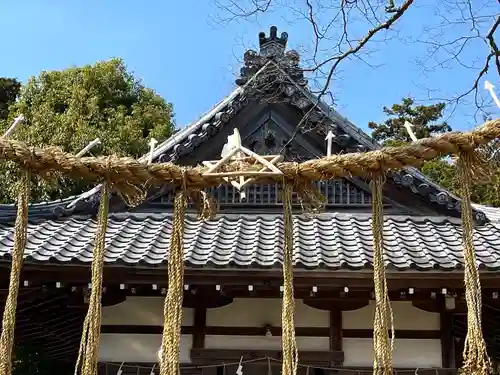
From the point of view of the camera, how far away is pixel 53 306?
20.7 feet

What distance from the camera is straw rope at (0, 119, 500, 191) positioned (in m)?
2.73

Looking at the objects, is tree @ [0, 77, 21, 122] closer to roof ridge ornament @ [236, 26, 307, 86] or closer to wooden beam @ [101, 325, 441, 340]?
roof ridge ornament @ [236, 26, 307, 86]

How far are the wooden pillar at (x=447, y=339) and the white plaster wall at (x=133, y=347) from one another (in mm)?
2386

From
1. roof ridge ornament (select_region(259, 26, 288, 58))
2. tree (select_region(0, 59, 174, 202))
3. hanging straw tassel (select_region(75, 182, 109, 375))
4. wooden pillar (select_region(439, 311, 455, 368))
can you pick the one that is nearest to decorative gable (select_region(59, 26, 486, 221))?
roof ridge ornament (select_region(259, 26, 288, 58))

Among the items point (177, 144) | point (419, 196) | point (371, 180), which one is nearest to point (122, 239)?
A: point (177, 144)

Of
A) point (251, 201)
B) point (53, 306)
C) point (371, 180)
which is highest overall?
point (251, 201)

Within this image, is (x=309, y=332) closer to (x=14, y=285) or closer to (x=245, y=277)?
(x=245, y=277)

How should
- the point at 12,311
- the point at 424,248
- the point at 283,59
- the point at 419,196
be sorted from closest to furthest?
the point at 12,311
the point at 424,248
the point at 419,196
the point at 283,59

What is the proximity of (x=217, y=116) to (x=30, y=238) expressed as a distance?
244cm

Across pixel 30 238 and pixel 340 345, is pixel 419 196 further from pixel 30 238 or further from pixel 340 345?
pixel 30 238

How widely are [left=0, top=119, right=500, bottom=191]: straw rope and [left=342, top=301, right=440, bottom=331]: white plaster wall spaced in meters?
3.59

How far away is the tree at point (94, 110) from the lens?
17672 millimetres

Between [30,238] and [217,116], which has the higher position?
[217,116]

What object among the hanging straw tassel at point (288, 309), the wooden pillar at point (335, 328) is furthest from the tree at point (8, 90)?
the hanging straw tassel at point (288, 309)
